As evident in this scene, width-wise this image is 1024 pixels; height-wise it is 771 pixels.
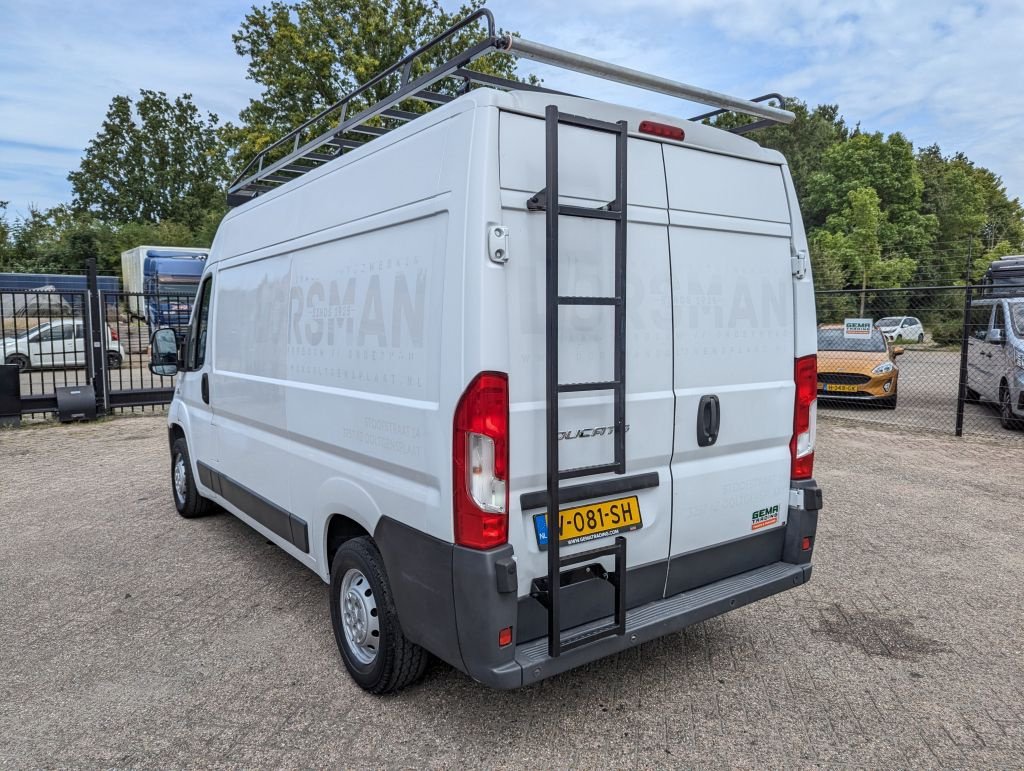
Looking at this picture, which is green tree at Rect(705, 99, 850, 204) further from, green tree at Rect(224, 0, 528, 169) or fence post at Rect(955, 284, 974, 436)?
fence post at Rect(955, 284, 974, 436)

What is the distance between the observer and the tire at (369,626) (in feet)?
9.55

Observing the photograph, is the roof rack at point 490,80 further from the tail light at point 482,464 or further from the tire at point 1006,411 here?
the tire at point 1006,411

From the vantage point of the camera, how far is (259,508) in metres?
4.23

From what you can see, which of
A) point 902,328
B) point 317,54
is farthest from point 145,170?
point 902,328

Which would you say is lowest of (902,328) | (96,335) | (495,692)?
(495,692)

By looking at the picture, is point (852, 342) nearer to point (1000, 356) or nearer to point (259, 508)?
point (1000, 356)

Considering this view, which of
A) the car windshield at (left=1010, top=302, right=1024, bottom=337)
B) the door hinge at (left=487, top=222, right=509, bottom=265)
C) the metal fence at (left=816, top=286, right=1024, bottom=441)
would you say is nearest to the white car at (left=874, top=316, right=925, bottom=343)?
the metal fence at (left=816, top=286, right=1024, bottom=441)

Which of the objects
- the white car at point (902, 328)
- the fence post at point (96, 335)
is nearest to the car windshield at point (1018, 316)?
the white car at point (902, 328)

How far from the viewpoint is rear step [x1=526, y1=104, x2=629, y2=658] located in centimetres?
241

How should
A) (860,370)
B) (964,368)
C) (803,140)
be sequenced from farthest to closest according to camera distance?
(803,140), (860,370), (964,368)

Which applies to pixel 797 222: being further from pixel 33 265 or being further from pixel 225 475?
pixel 33 265

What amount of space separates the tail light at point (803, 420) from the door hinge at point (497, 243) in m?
1.84

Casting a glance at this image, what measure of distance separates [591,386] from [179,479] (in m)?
4.70

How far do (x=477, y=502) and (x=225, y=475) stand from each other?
302cm
